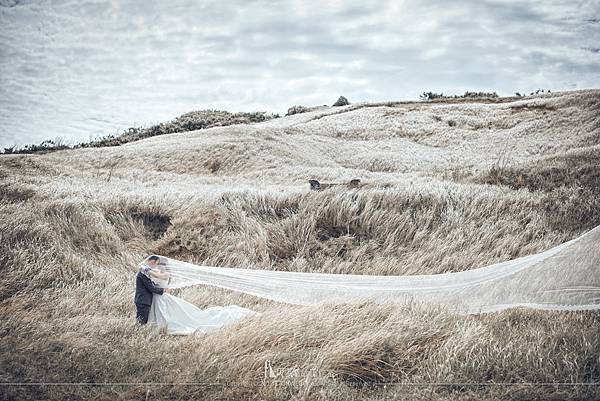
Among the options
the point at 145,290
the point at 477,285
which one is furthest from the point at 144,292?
the point at 477,285

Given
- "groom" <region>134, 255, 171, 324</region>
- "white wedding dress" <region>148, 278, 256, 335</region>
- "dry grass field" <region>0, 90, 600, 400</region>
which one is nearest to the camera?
"dry grass field" <region>0, 90, 600, 400</region>

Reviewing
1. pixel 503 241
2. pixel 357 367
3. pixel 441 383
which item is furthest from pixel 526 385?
pixel 503 241

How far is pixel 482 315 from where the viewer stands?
5.59 metres

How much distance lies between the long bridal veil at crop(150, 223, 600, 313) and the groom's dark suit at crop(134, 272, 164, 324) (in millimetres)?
351

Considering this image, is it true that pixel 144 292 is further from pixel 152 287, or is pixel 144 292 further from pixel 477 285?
pixel 477 285

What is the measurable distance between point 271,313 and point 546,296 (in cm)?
356

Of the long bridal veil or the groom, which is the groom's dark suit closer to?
the groom

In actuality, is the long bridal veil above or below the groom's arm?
below

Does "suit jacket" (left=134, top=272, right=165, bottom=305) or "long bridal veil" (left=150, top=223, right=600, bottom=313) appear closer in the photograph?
"long bridal veil" (left=150, top=223, right=600, bottom=313)

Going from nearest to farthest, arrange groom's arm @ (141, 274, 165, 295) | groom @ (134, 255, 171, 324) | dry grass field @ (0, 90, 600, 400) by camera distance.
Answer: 1. dry grass field @ (0, 90, 600, 400)
2. groom @ (134, 255, 171, 324)
3. groom's arm @ (141, 274, 165, 295)

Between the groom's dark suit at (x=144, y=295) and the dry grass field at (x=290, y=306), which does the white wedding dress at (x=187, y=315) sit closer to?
the groom's dark suit at (x=144, y=295)

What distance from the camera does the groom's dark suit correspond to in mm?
5840

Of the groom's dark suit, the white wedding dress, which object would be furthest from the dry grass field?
the white wedding dress

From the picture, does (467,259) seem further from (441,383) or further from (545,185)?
(545,185)
